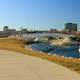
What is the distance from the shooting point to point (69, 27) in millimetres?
183125

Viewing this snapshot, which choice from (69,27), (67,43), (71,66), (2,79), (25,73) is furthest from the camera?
(69,27)

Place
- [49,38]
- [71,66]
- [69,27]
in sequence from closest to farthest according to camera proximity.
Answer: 1. [71,66]
2. [49,38]
3. [69,27]

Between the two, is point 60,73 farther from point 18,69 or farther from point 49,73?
point 18,69

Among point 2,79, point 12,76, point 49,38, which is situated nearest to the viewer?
point 2,79

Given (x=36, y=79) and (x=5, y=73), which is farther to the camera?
(x=5, y=73)

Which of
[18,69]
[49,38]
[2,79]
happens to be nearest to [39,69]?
[18,69]

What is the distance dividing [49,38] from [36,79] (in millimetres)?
103942

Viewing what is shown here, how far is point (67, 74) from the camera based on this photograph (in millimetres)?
13805

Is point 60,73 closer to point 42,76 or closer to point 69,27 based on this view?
point 42,76

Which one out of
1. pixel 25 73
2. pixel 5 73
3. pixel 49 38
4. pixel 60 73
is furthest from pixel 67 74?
pixel 49 38

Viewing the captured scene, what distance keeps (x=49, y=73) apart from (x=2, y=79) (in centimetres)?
266

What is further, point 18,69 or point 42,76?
point 18,69

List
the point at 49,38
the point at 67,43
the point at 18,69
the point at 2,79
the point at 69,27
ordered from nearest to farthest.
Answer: the point at 2,79, the point at 18,69, the point at 67,43, the point at 49,38, the point at 69,27

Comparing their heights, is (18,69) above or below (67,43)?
above
